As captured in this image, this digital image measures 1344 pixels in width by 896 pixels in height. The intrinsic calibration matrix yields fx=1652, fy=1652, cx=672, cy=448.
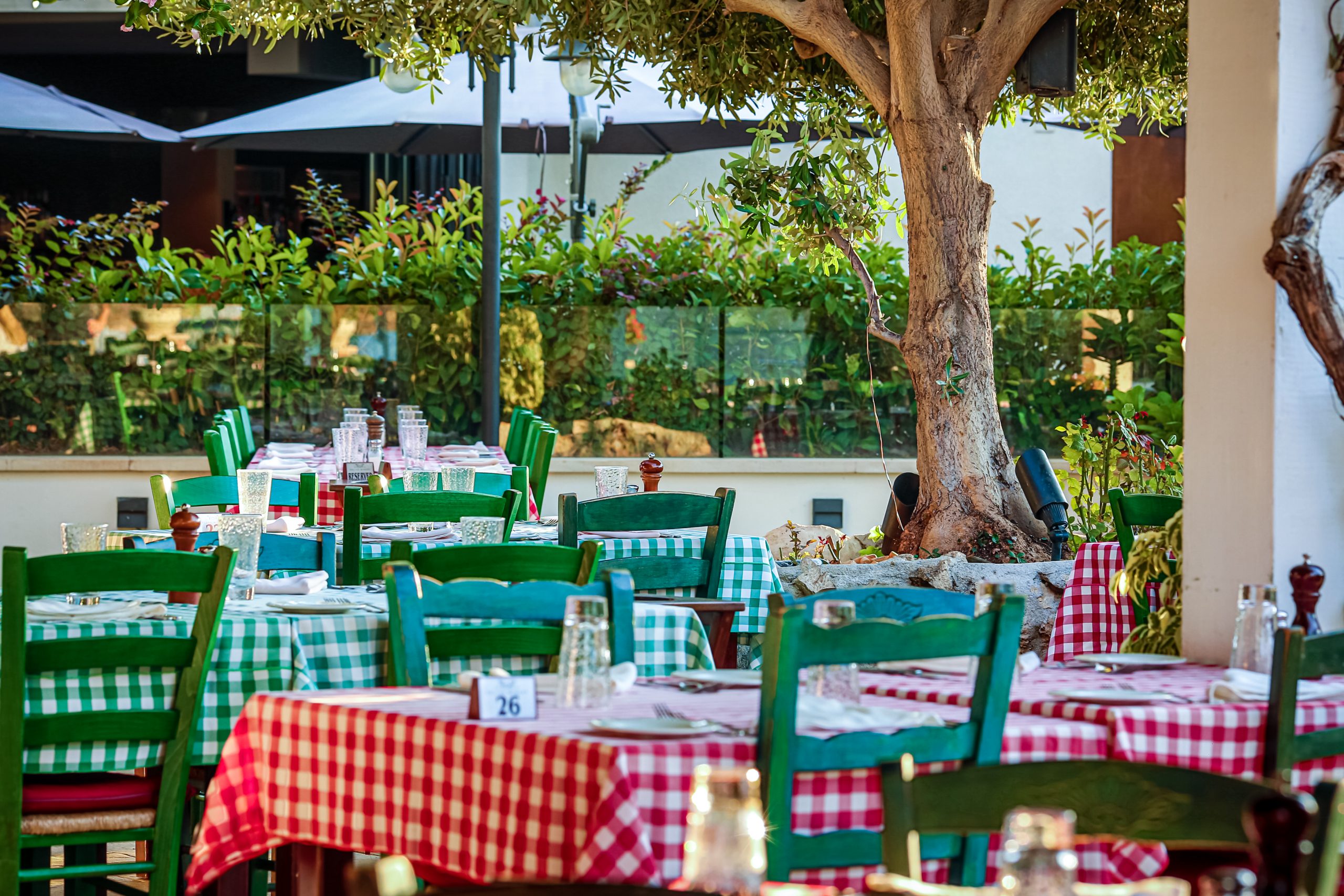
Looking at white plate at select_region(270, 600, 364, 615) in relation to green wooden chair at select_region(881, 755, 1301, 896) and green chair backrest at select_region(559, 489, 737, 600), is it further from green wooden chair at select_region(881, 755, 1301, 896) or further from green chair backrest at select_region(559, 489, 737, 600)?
green wooden chair at select_region(881, 755, 1301, 896)

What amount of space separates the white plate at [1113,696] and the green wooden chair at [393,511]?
2.04m

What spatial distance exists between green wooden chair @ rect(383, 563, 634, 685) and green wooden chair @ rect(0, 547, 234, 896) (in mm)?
Answer: 439

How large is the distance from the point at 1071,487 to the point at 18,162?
1029 cm

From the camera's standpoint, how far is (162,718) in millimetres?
3453

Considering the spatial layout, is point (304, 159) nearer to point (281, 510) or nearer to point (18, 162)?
point (18, 162)

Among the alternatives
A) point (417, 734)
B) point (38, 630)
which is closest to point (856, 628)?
point (417, 734)

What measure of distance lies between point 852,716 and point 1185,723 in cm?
57

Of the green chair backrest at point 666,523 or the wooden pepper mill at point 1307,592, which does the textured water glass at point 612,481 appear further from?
the wooden pepper mill at point 1307,592

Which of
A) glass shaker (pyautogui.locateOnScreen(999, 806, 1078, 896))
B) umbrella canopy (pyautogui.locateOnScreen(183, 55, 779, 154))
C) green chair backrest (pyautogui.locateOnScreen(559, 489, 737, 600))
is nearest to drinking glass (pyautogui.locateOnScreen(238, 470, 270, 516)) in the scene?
green chair backrest (pyautogui.locateOnScreen(559, 489, 737, 600))

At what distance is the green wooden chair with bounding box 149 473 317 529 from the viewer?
5520 mm

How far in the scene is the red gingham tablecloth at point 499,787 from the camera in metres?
2.39

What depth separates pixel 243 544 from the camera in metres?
4.08

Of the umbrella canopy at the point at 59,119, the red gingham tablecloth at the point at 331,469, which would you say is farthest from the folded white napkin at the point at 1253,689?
the umbrella canopy at the point at 59,119

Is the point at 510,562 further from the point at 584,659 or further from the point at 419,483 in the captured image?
the point at 419,483
